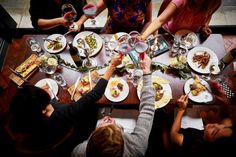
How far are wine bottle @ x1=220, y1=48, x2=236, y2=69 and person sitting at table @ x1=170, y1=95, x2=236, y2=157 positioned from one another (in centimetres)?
52

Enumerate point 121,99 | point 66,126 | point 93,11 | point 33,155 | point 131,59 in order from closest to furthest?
point 33,155 < point 66,126 < point 121,99 < point 131,59 < point 93,11

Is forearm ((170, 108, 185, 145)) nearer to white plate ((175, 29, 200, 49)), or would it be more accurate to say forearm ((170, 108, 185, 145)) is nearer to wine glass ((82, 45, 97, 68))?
white plate ((175, 29, 200, 49))

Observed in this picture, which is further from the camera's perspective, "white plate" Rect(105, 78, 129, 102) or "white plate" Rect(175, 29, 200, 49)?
"white plate" Rect(175, 29, 200, 49)

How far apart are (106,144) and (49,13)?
1.92m

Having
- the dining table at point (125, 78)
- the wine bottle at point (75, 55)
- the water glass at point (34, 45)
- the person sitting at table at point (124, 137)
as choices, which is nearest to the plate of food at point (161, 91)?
the dining table at point (125, 78)

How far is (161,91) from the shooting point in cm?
216

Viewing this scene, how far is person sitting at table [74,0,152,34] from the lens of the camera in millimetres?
2662

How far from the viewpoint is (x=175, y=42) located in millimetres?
2354

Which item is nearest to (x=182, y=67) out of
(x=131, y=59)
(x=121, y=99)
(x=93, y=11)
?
(x=131, y=59)

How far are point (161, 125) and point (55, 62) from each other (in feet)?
4.94

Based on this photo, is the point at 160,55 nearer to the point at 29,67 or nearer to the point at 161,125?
the point at 161,125

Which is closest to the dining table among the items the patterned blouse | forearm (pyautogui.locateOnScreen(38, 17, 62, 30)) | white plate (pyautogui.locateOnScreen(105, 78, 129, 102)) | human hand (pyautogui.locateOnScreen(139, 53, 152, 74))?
white plate (pyautogui.locateOnScreen(105, 78, 129, 102))

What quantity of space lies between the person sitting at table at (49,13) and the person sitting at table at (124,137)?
1.17 metres

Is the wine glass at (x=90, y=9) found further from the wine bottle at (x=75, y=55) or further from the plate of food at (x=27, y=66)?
the plate of food at (x=27, y=66)
